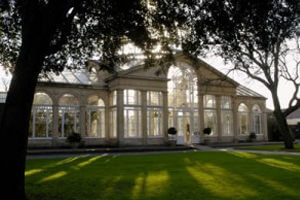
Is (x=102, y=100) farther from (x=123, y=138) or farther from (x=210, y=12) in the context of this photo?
(x=210, y=12)

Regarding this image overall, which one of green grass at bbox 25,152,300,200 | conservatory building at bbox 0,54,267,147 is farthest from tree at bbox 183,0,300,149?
conservatory building at bbox 0,54,267,147

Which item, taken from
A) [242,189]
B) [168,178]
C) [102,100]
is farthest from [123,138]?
[242,189]

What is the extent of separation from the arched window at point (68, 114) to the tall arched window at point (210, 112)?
37.0 feet

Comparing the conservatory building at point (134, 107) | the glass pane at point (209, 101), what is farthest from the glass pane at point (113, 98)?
the glass pane at point (209, 101)

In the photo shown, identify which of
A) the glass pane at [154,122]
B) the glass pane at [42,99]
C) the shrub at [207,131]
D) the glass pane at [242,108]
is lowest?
the shrub at [207,131]

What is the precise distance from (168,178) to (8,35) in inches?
247

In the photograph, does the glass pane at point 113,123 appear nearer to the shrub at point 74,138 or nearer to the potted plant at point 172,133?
the shrub at point 74,138

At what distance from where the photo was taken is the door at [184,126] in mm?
26603

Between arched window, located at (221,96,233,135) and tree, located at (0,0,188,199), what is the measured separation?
20815 mm

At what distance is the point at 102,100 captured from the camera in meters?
24.9

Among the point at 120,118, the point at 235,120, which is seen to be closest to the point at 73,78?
the point at 120,118

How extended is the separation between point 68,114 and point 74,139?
101 inches

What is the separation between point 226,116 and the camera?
29.4 metres

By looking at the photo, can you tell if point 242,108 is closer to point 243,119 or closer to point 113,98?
point 243,119
